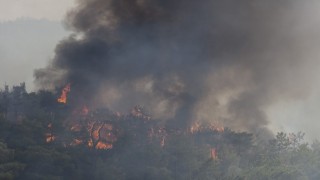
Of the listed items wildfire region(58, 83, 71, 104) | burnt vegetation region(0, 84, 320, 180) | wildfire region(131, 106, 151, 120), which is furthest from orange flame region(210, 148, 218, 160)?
wildfire region(58, 83, 71, 104)

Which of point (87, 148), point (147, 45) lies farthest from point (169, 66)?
point (87, 148)

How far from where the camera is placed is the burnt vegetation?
5156 centimetres

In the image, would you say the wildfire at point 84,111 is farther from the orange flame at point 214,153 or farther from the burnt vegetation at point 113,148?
the orange flame at point 214,153

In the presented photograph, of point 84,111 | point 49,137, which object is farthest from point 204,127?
point 49,137

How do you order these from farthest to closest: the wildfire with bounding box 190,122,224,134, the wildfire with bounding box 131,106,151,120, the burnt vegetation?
the wildfire with bounding box 190,122,224,134 → the wildfire with bounding box 131,106,151,120 → the burnt vegetation

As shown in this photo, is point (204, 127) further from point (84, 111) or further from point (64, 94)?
point (64, 94)

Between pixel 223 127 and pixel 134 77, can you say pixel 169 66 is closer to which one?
pixel 134 77

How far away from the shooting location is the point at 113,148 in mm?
63375

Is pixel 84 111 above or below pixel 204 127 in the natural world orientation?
below

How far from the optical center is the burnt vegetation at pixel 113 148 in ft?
169

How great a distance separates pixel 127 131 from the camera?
66.1m

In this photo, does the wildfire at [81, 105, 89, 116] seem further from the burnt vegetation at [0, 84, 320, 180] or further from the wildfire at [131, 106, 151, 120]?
the wildfire at [131, 106, 151, 120]

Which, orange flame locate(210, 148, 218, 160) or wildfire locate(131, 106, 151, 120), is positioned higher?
wildfire locate(131, 106, 151, 120)

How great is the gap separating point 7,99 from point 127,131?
19294 mm
